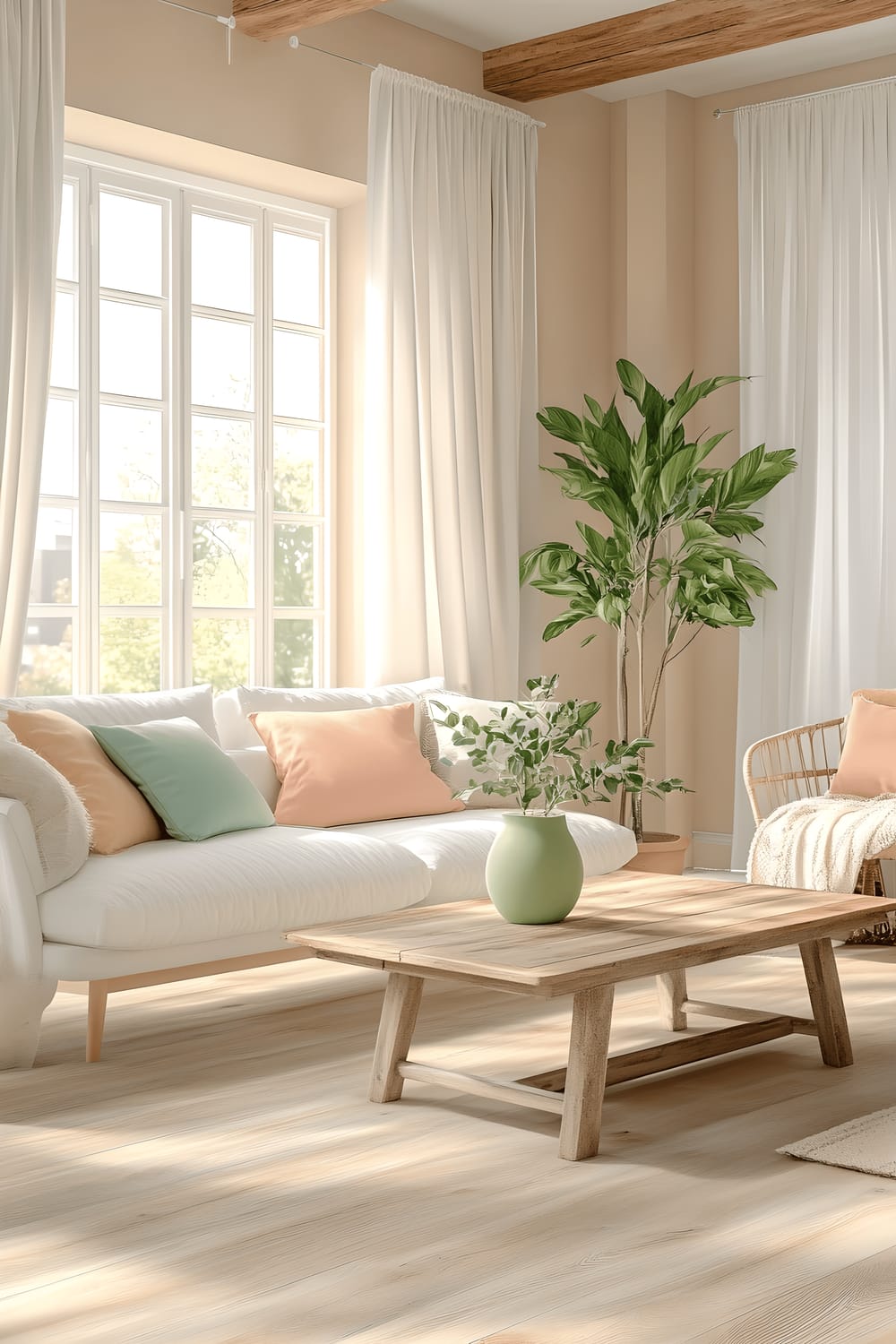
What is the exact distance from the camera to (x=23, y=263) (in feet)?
13.9

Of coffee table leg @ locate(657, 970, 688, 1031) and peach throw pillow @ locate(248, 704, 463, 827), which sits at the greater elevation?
peach throw pillow @ locate(248, 704, 463, 827)

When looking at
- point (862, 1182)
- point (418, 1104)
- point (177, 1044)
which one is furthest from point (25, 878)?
point (862, 1182)

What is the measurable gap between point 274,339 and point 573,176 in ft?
5.46

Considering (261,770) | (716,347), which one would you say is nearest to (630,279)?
(716,347)

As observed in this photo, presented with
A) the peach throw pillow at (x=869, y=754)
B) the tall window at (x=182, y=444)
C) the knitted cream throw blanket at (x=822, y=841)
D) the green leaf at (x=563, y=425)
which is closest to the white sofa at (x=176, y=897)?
the tall window at (x=182, y=444)

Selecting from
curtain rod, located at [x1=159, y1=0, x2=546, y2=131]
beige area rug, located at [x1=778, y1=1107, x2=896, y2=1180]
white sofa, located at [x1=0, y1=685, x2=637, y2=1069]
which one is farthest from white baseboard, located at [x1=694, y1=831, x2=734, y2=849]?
Answer: beige area rug, located at [x1=778, y1=1107, x2=896, y2=1180]

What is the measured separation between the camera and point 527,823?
10.3ft

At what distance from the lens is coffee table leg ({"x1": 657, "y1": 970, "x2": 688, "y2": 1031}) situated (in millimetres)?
3762

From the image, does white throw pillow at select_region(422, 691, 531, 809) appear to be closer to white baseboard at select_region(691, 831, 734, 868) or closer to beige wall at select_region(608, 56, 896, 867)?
beige wall at select_region(608, 56, 896, 867)

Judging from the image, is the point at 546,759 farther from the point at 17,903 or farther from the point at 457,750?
the point at 457,750

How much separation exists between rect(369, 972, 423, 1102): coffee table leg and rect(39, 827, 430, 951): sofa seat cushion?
54cm

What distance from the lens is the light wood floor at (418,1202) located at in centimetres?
212

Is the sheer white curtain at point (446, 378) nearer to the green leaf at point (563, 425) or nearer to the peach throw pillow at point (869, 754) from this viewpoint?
the green leaf at point (563, 425)

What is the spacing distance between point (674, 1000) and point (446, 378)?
2.64 meters
